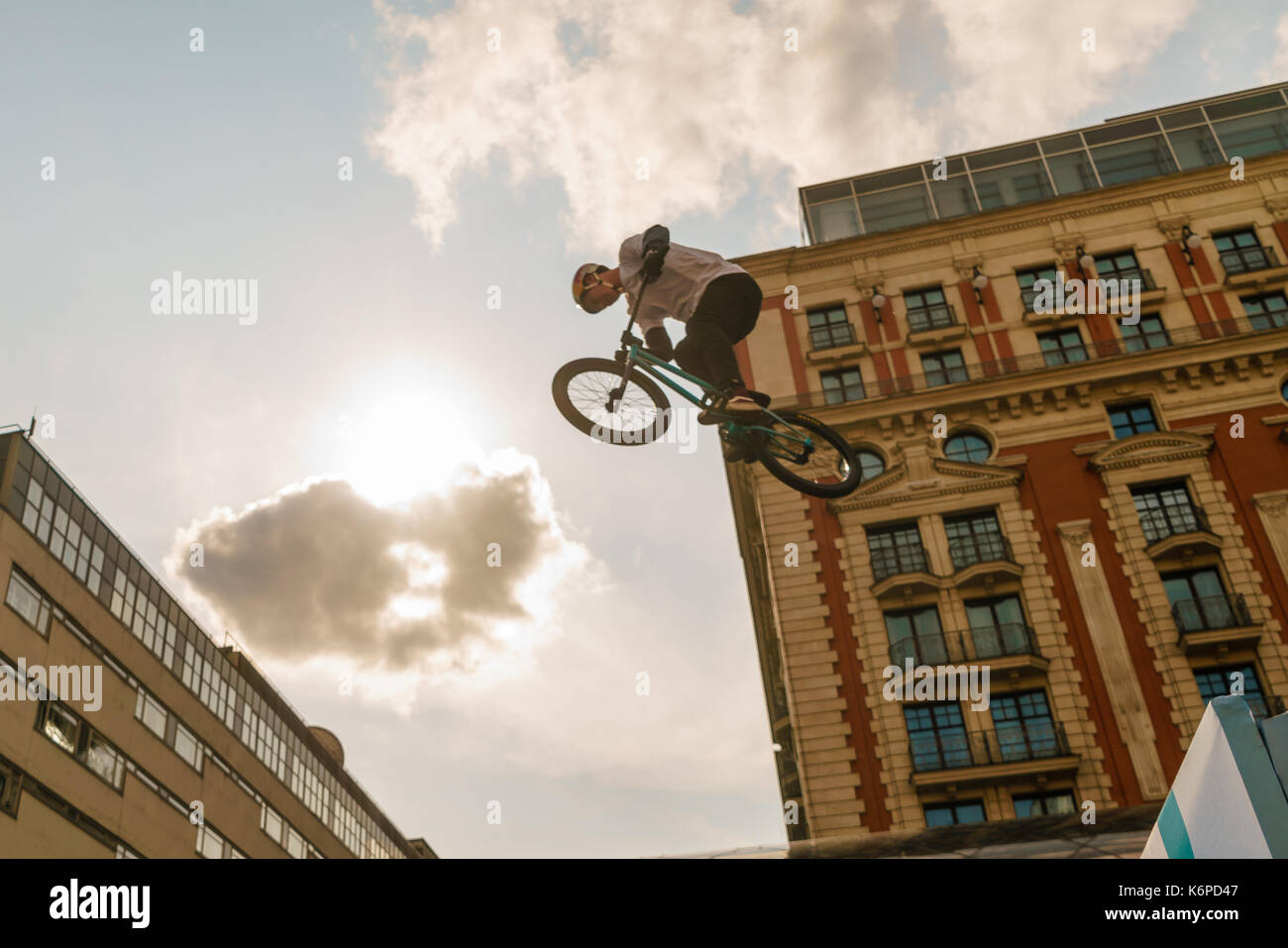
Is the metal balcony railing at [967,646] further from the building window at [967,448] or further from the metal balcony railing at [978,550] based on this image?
the building window at [967,448]

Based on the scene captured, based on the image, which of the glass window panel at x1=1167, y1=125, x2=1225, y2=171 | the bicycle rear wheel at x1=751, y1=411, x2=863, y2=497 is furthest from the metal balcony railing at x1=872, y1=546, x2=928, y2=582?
the bicycle rear wheel at x1=751, y1=411, x2=863, y2=497

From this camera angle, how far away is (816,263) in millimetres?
40125

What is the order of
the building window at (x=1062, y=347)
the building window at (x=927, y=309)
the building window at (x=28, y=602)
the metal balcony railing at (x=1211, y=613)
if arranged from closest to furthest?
the metal balcony railing at (x=1211, y=613)
the building window at (x=28, y=602)
the building window at (x=1062, y=347)
the building window at (x=927, y=309)

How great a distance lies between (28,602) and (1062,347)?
34.7m

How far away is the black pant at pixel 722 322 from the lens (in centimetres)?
1038

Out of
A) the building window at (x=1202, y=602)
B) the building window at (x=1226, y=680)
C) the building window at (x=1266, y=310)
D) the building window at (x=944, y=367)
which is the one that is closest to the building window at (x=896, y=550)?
the building window at (x=944, y=367)

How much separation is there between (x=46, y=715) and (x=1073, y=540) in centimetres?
3212

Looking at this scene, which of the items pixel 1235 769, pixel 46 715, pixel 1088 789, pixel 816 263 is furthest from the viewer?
pixel 816 263

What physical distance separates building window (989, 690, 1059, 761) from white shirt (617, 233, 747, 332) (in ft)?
72.3

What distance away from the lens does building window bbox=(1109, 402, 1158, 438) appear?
115 ft

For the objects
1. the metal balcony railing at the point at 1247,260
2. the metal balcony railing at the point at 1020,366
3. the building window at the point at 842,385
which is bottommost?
the metal balcony railing at the point at 1020,366

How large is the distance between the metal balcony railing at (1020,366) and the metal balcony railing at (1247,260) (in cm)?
209

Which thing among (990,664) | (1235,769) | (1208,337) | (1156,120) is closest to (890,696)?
(990,664)
